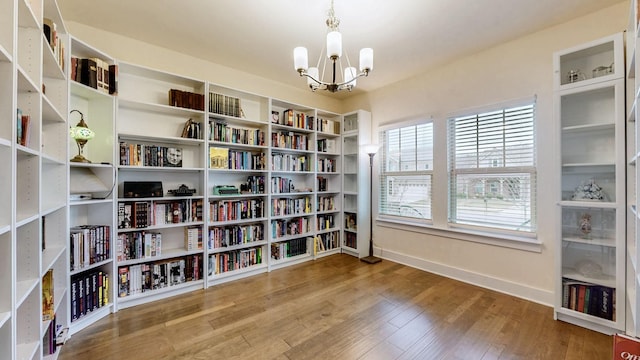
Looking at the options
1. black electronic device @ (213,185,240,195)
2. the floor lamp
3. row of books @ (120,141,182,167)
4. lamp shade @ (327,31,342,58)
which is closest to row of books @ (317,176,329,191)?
the floor lamp

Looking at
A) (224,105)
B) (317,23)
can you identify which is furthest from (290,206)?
(317,23)

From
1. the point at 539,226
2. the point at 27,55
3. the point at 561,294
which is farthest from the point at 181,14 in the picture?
the point at 561,294

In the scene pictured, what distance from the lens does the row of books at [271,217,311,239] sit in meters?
3.56

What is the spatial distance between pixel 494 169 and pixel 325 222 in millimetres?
2390

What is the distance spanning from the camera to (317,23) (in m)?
2.41

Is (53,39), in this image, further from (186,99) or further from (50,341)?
(50,341)

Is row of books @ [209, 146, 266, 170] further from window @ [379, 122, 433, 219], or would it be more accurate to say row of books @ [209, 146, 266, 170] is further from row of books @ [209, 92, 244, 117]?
window @ [379, 122, 433, 219]

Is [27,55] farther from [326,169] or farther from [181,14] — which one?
[326,169]

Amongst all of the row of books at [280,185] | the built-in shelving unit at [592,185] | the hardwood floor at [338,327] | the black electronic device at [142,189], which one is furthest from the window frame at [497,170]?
the black electronic device at [142,189]

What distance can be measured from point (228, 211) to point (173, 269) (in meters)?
0.82

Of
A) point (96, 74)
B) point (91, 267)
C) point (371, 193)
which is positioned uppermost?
point (96, 74)

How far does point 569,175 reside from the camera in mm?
2240

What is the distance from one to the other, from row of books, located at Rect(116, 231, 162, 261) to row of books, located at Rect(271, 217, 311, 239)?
1.35 m

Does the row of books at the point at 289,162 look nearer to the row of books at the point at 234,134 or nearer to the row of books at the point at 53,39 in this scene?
the row of books at the point at 234,134
